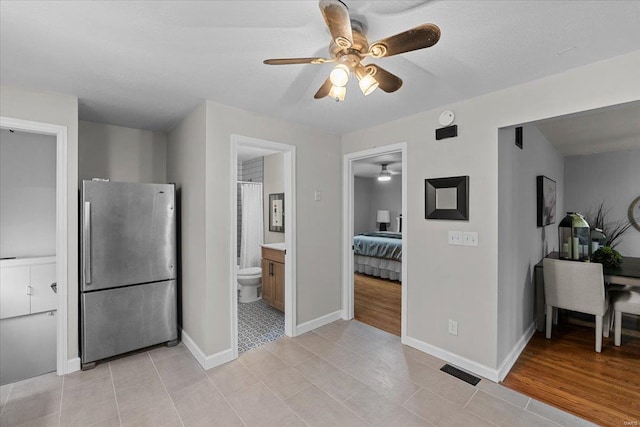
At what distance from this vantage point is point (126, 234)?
2.72 meters

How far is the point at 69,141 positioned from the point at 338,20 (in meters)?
2.54

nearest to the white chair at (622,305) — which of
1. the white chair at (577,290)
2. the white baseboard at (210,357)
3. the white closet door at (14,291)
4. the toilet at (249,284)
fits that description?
the white chair at (577,290)

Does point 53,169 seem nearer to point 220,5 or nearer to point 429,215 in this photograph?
point 220,5

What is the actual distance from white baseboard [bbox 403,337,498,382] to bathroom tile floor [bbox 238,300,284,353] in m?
1.43

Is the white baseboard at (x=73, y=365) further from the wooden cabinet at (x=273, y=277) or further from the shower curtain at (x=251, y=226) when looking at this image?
the shower curtain at (x=251, y=226)

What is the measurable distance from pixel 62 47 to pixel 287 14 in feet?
4.64

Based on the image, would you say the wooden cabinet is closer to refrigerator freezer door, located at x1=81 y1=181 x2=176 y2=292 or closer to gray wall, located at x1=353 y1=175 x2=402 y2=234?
refrigerator freezer door, located at x1=81 y1=181 x2=176 y2=292

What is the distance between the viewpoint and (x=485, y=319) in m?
2.38

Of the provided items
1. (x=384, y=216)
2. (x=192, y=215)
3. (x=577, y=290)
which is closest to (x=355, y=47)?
(x=192, y=215)

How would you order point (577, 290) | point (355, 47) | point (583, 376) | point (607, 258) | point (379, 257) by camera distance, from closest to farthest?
point (355, 47) < point (583, 376) < point (577, 290) < point (607, 258) < point (379, 257)

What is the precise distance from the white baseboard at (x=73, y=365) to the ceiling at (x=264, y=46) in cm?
227

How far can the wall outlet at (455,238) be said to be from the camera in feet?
8.29

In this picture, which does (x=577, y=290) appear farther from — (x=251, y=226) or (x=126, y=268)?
(x=126, y=268)

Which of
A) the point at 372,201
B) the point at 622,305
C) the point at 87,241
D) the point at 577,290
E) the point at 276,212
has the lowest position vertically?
the point at 622,305
